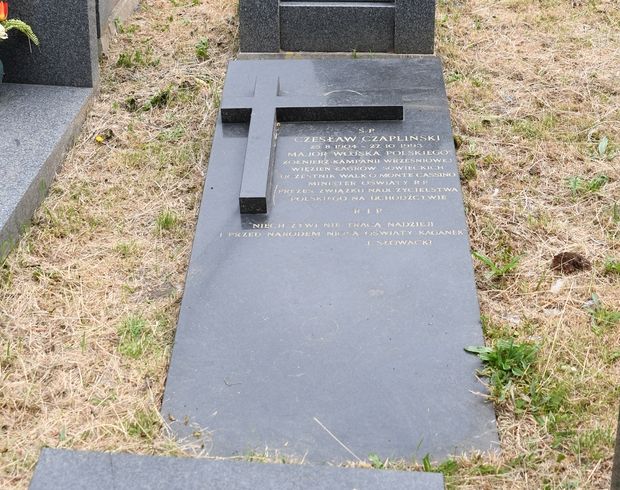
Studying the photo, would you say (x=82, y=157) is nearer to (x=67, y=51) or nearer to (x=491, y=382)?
(x=67, y=51)

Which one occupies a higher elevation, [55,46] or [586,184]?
[55,46]

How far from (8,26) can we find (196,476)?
8.98 feet

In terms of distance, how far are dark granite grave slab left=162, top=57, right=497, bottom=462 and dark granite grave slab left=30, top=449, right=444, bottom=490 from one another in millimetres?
460

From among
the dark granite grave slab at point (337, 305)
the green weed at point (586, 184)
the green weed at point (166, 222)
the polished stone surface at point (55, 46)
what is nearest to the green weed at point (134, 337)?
the dark granite grave slab at point (337, 305)

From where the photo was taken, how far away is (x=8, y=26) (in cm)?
417

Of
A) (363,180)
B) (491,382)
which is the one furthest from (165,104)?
(491,382)

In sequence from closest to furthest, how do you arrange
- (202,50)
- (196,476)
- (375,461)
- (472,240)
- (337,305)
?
1. (196,476)
2. (375,461)
3. (337,305)
4. (472,240)
5. (202,50)

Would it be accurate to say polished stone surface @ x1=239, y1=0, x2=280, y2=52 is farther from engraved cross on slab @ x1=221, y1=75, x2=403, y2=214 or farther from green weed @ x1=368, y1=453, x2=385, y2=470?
green weed @ x1=368, y1=453, x2=385, y2=470

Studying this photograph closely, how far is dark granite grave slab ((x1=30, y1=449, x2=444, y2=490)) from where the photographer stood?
87.8 inches

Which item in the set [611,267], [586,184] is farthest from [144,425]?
[586,184]

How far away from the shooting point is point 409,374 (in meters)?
2.95

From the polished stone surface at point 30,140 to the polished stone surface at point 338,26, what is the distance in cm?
118

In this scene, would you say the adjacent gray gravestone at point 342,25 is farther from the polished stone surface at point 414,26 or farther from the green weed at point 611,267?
the green weed at point 611,267

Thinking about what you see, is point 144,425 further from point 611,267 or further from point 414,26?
point 414,26
